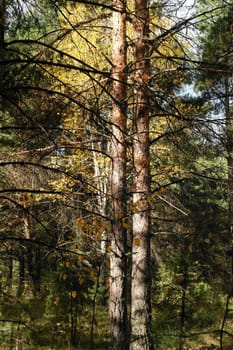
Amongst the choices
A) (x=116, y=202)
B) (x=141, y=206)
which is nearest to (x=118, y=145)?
(x=116, y=202)

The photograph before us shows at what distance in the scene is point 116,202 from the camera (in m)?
5.43

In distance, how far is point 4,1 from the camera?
2.42 m

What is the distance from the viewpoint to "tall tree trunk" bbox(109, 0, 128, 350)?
18.1 ft

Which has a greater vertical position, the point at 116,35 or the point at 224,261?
the point at 116,35

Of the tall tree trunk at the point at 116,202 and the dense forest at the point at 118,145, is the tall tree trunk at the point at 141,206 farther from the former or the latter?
the tall tree trunk at the point at 116,202

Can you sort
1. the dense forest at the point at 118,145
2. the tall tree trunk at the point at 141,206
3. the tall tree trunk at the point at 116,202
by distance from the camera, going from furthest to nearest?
the tall tree trunk at the point at 141,206 < the tall tree trunk at the point at 116,202 < the dense forest at the point at 118,145

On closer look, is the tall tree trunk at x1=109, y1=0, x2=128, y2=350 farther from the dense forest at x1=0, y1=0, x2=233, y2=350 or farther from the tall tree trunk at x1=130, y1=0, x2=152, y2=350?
the tall tree trunk at x1=130, y1=0, x2=152, y2=350

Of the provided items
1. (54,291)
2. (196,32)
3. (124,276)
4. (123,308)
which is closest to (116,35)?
(196,32)

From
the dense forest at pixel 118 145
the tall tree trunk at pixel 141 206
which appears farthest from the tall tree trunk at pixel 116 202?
the tall tree trunk at pixel 141 206

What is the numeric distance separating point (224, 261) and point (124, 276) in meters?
14.4

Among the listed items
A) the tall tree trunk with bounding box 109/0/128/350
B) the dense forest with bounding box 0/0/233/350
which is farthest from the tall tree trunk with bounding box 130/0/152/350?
the tall tree trunk with bounding box 109/0/128/350

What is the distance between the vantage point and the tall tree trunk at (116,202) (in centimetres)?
551

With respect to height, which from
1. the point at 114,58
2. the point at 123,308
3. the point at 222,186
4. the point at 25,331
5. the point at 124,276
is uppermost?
the point at 114,58

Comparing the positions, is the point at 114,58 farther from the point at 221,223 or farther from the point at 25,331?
the point at 221,223
